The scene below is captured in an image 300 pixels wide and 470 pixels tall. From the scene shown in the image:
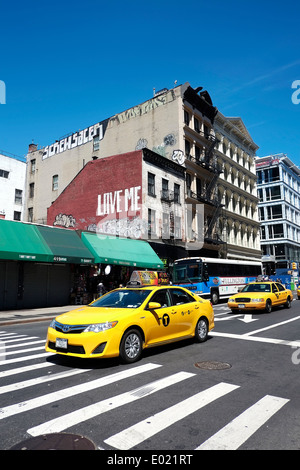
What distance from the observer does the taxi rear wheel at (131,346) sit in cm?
669

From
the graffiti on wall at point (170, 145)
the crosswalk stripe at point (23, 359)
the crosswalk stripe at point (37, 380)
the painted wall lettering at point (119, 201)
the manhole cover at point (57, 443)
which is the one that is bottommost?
the crosswalk stripe at point (23, 359)

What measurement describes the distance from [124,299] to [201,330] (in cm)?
253

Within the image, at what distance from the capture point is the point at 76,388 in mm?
5344

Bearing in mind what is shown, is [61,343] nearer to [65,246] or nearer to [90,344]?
[90,344]

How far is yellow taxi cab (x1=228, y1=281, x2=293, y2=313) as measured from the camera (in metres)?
16.0

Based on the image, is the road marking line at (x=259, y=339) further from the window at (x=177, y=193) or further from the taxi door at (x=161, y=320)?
the window at (x=177, y=193)

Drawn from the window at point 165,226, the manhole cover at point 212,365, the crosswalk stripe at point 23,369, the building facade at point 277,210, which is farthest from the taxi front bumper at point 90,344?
the building facade at point 277,210

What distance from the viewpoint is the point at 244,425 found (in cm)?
406

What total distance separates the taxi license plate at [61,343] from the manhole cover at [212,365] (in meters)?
2.59

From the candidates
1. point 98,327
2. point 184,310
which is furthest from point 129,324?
point 184,310

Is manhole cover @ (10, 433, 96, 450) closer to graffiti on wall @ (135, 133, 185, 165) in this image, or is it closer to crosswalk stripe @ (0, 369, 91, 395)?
crosswalk stripe @ (0, 369, 91, 395)

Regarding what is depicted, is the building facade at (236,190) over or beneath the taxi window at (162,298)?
over

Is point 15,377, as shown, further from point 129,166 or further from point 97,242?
point 129,166

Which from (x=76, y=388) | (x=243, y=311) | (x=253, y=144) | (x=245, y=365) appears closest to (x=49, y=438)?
(x=76, y=388)
